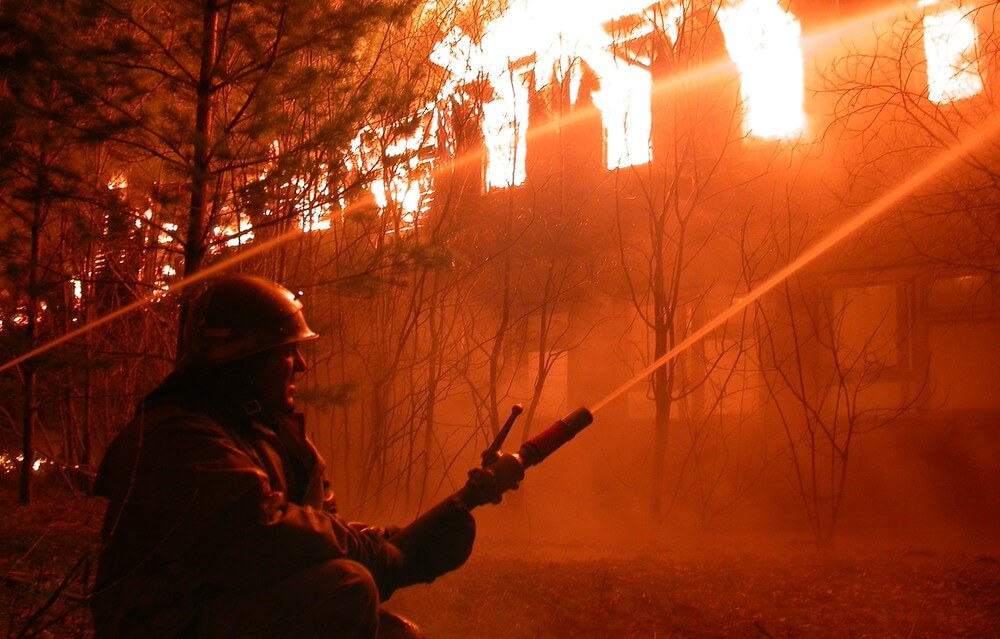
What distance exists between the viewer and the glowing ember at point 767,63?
8.35 meters

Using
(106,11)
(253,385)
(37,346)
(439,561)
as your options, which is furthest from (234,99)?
(439,561)

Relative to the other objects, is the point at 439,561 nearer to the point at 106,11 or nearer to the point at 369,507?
the point at 106,11

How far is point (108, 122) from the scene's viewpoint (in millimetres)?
4871

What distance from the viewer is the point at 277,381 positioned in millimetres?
2605

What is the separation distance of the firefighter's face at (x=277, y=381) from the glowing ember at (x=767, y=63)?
6394mm

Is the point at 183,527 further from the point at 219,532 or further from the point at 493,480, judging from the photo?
the point at 493,480

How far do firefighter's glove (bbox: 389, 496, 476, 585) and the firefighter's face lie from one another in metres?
0.57

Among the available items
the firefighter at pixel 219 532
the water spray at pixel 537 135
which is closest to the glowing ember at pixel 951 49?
the water spray at pixel 537 135

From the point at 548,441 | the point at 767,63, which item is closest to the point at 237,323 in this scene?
the point at 548,441

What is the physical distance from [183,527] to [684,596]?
12.7 feet

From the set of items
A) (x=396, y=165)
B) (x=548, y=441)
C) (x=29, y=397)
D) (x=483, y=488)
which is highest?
(x=396, y=165)

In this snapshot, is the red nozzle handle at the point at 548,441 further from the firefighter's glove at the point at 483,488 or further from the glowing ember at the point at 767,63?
the glowing ember at the point at 767,63

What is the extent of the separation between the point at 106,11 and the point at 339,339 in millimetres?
4684

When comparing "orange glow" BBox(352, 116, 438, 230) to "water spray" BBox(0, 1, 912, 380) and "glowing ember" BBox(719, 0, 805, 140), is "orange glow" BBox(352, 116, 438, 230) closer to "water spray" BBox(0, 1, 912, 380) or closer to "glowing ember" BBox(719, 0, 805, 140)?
"water spray" BBox(0, 1, 912, 380)
